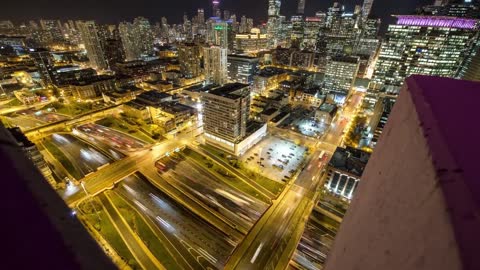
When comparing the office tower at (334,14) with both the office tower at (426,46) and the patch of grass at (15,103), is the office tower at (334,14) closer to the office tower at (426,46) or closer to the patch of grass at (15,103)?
the office tower at (426,46)

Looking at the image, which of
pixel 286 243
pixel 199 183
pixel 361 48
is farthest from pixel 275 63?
pixel 286 243

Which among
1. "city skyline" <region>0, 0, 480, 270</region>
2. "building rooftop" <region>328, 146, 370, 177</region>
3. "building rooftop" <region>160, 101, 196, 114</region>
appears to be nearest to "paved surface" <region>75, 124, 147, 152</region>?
"city skyline" <region>0, 0, 480, 270</region>

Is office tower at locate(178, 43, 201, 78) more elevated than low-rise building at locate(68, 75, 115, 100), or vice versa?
office tower at locate(178, 43, 201, 78)

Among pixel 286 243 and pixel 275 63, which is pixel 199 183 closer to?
pixel 286 243

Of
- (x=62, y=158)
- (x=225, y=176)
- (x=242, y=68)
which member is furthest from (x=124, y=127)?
(x=242, y=68)

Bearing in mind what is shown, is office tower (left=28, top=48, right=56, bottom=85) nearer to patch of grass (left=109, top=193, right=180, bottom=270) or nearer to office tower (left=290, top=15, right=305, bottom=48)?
patch of grass (left=109, top=193, right=180, bottom=270)

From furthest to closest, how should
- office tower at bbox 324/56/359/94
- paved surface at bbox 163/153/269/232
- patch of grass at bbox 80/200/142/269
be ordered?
1. office tower at bbox 324/56/359/94
2. paved surface at bbox 163/153/269/232
3. patch of grass at bbox 80/200/142/269
